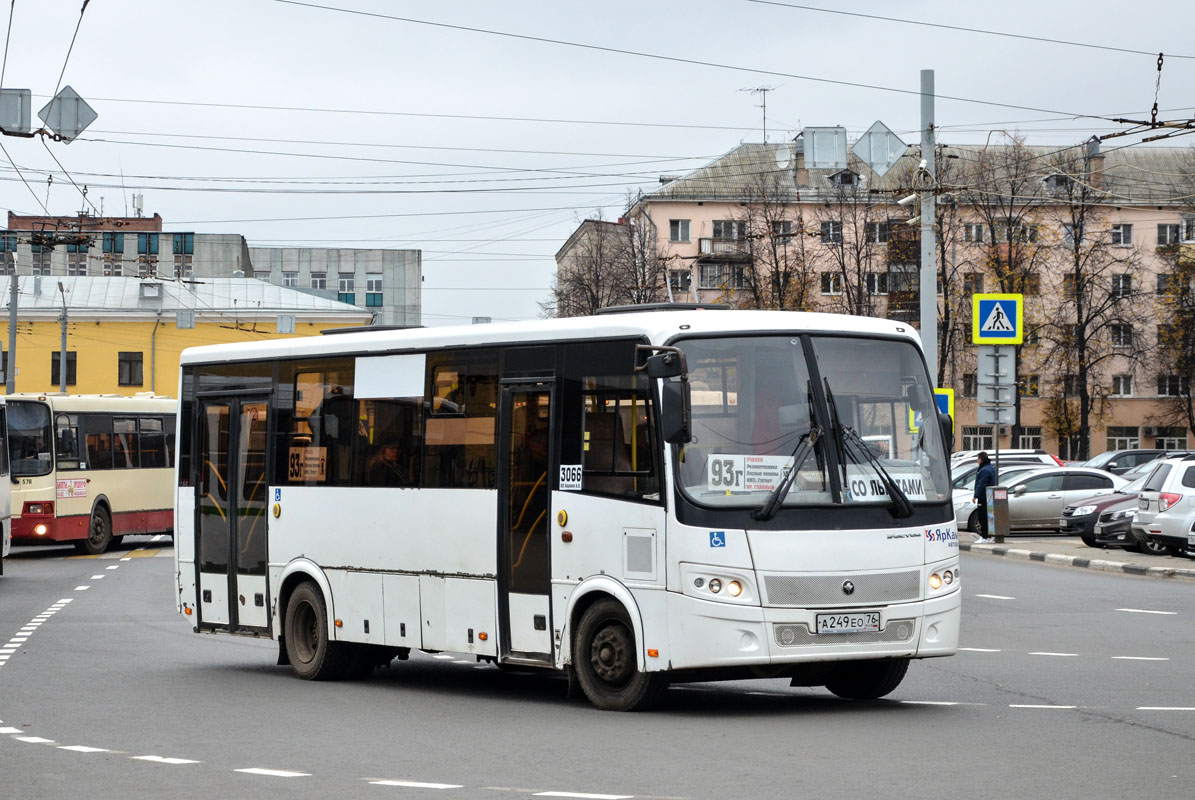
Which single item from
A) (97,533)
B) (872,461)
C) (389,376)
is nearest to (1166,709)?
(872,461)

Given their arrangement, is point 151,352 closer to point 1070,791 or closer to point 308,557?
point 308,557

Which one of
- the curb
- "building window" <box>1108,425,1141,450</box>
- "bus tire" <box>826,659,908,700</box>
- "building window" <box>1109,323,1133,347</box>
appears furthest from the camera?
"building window" <box>1108,425,1141,450</box>

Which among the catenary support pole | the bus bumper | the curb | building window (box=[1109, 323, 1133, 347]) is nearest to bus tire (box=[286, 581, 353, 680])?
the bus bumper

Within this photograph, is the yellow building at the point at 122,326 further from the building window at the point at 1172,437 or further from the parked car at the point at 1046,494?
the parked car at the point at 1046,494

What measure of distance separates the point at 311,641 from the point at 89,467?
2127cm

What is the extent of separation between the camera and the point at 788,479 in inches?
438

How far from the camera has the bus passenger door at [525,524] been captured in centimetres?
1212

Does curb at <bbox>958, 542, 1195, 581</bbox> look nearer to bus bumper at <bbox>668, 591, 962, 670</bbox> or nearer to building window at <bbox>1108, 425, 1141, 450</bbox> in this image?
bus bumper at <bbox>668, 591, 962, 670</bbox>

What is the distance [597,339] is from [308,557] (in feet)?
12.8

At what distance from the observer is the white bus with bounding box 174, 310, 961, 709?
36.1 ft

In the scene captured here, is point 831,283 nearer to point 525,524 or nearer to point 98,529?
point 98,529

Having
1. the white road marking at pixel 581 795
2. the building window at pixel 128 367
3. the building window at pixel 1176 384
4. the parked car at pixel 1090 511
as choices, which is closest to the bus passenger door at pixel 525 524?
the white road marking at pixel 581 795

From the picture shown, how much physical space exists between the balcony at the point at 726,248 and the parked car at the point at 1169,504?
33404 millimetres

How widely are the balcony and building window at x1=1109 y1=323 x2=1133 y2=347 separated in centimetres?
1551
